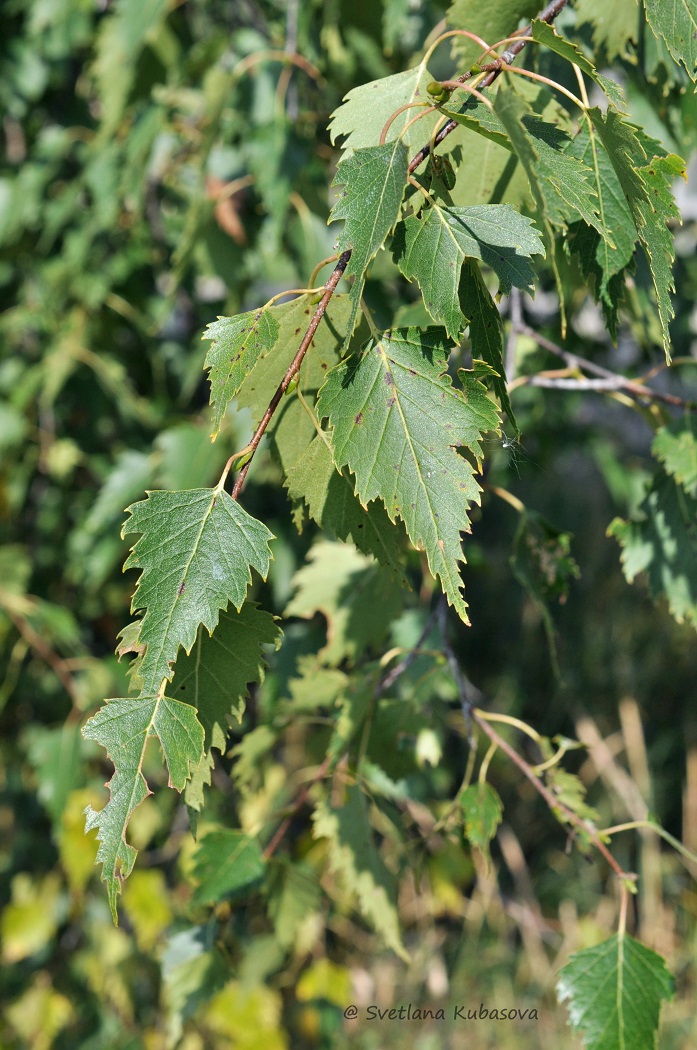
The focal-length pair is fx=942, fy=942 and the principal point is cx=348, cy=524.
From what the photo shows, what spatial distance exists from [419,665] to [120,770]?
1.86ft

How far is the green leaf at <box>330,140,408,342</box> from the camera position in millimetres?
494

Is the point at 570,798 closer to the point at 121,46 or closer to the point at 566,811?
the point at 566,811

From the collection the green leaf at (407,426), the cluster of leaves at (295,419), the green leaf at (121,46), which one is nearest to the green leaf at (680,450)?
the cluster of leaves at (295,419)

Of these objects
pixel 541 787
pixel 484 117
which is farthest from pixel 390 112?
pixel 541 787

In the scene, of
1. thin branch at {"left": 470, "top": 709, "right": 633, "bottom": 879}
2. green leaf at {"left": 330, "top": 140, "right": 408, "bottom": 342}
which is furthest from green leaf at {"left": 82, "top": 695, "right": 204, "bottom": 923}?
thin branch at {"left": 470, "top": 709, "right": 633, "bottom": 879}

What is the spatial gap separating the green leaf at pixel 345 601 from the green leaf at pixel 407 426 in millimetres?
407

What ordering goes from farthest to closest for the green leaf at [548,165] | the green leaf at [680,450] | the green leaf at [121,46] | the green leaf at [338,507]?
the green leaf at [121,46] < the green leaf at [680,450] < the green leaf at [338,507] < the green leaf at [548,165]

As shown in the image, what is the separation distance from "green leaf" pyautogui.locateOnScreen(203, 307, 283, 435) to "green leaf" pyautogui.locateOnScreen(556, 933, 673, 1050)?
50cm

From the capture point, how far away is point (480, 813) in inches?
30.8

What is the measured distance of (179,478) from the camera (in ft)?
4.33

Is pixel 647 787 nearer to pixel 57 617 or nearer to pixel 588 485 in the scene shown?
pixel 588 485

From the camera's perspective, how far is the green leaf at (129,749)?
1.59ft

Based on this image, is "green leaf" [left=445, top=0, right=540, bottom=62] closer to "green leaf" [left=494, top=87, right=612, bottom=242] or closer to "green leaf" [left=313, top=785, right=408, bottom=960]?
"green leaf" [left=494, top=87, right=612, bottom=242]

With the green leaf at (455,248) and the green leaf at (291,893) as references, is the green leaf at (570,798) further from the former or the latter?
the green leaf at (455,248)
